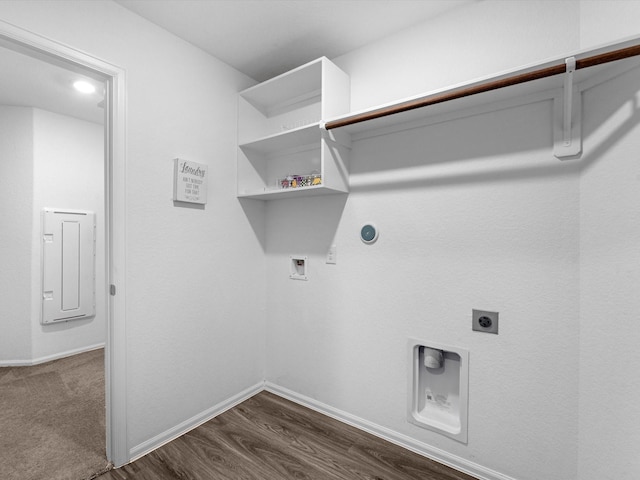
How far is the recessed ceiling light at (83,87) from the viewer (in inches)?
95.3

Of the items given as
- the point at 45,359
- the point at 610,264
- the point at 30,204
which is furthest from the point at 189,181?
the point at 45,359

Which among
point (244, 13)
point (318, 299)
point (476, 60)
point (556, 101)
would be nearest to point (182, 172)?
point (244, 13)

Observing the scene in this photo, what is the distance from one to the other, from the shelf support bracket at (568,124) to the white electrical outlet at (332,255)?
1237mm

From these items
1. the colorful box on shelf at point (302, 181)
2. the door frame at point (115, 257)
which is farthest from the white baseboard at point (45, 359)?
the colorful box on shelf at point (302, 181)

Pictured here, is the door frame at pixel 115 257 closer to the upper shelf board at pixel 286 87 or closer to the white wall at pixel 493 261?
the upper shelf board at pixel 286 87

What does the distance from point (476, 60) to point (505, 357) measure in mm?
1483

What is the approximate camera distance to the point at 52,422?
1933 millimetres

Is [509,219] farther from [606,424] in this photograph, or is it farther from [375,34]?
[375,34]

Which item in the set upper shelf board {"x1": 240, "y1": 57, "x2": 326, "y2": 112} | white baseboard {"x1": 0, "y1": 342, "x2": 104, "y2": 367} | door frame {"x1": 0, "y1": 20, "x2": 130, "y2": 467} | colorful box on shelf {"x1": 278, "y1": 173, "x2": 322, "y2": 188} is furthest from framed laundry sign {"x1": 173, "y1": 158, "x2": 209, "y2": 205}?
white baseboard {"x1": 0, "y1": 342, "x2": 104, "y2": 367}

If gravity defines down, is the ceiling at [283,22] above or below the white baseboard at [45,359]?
above

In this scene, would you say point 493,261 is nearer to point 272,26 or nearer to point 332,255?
point 332,255

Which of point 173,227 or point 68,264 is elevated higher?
point 173,227

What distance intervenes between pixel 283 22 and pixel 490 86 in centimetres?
119

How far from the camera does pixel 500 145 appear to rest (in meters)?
1.45
